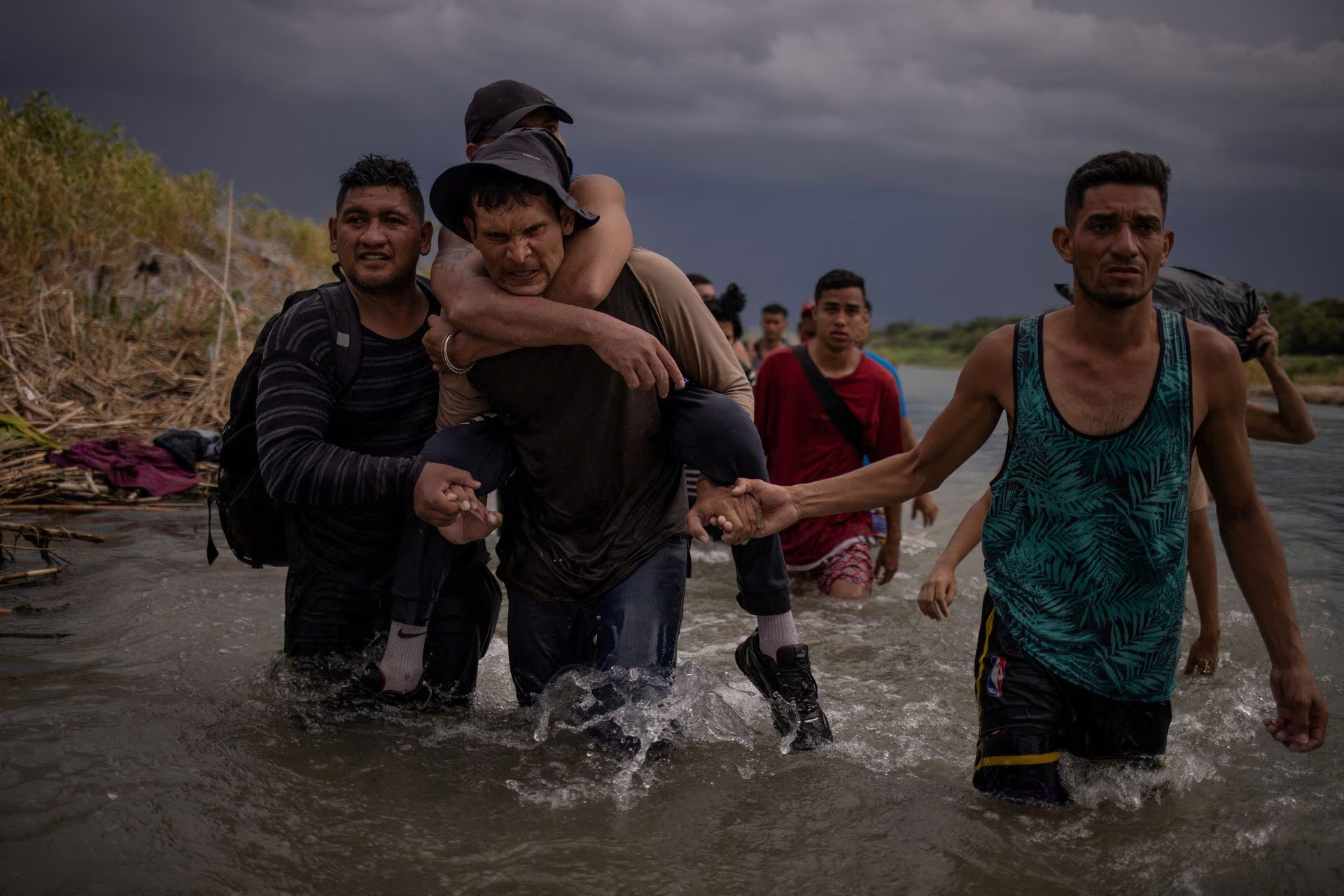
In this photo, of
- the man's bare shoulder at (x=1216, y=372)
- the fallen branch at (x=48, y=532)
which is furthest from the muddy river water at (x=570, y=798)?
the man's bare shoulder at (x=1216, y=372)

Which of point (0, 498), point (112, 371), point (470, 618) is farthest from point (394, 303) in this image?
point (112, 371)

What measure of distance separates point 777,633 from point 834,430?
3.74 meters

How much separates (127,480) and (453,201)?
693 cm

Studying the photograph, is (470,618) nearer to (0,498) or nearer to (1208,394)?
(1208,394)

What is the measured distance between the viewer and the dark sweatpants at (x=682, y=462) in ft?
11.3

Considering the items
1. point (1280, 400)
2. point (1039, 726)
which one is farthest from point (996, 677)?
point (1280, 400)

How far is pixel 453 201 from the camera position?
3434 mm

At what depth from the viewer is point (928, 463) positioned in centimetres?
354

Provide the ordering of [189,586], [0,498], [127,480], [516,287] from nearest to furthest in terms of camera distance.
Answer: [516,287] → [189,586] → [0,498] → [127,480]

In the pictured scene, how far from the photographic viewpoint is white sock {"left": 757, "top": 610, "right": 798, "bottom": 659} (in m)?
3.62

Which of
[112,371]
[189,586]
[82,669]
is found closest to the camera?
[82,669]

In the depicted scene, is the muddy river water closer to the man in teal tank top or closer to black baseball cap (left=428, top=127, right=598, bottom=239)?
the man in teal tank top

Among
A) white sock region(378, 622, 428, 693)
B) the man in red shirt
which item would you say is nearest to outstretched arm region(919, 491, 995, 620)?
white sock region(378, 622, 428, 693)

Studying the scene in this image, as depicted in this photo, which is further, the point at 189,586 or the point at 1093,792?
the point at 189,586
